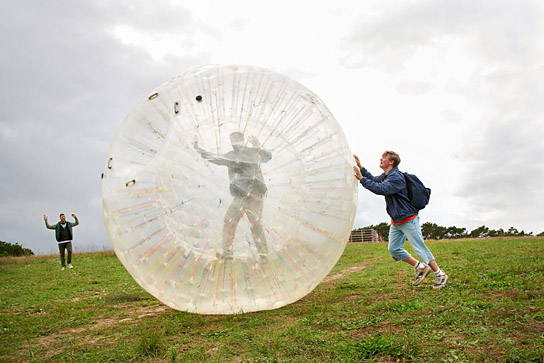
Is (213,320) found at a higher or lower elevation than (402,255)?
lower

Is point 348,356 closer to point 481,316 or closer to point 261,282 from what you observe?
point 261,282

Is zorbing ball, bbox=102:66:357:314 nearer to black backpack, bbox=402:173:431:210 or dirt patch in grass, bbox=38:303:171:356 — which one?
dirt patch in grass, bbox=38:303:171:356

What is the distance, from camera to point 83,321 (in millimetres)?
6215

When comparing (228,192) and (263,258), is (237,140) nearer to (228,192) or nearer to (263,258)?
(228,192)

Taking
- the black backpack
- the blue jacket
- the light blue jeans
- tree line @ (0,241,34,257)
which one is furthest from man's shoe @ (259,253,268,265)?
tree line @ (0,241,34,257)

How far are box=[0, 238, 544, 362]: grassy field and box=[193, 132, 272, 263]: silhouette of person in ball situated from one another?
3.44 feet

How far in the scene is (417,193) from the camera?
257 inches

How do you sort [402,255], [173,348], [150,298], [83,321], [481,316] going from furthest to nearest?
[150,298] → [402,255] → [83,321] → [481,316] → [173,348]

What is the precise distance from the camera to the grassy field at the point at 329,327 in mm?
3789

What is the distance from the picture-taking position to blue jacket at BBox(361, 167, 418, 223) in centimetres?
633

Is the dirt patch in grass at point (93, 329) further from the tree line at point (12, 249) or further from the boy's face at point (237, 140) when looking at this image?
the tree line at point (12, 249)

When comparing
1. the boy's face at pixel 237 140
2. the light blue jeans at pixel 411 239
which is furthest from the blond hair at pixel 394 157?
the boy's face at pixel 237 140

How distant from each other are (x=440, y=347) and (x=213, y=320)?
279cm

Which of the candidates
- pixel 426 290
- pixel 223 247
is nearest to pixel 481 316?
pixel 426 290
